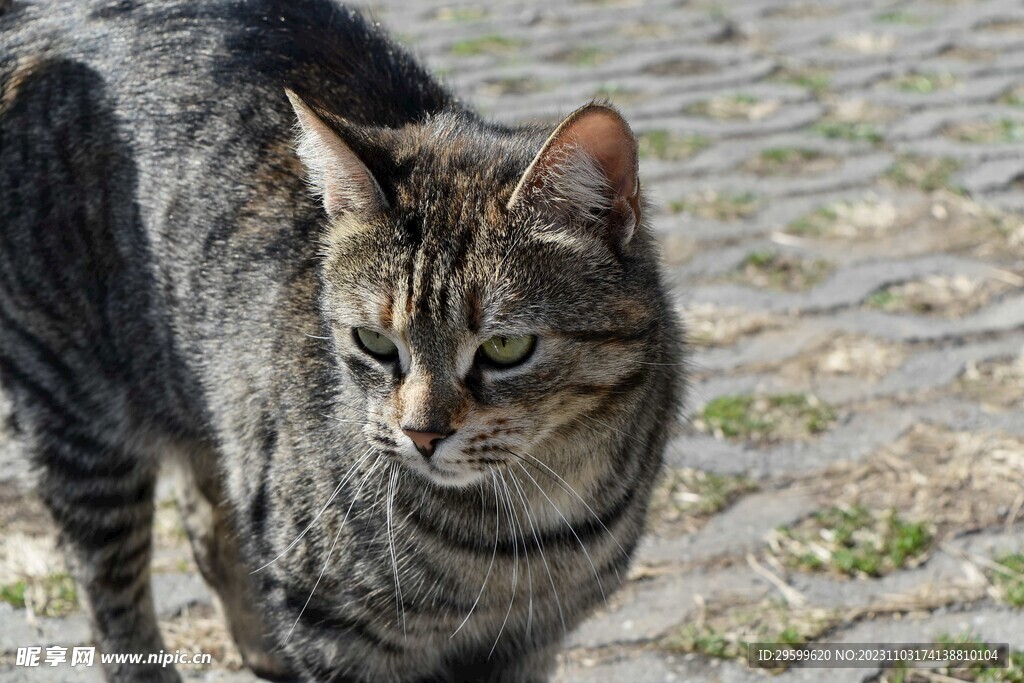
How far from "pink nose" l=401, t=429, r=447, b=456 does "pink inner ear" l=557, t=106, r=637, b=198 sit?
0.59 metres

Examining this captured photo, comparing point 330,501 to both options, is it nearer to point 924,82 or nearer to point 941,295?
point 941,295

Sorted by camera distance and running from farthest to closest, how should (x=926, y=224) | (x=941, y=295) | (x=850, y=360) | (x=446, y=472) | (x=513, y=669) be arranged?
(x=926, y=224)
(x=941, y=295)
(x=850, y=360)
(x=513, y=669)
(x=446, y=472)

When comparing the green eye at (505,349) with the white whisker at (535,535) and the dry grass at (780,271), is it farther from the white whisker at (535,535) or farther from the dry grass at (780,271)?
the dry grass at (780,271)

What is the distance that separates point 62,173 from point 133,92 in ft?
0.89

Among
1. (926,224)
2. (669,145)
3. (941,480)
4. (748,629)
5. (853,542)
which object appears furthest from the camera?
(669,145)

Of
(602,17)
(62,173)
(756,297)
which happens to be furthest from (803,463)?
(602,17)

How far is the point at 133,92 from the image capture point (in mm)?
2986

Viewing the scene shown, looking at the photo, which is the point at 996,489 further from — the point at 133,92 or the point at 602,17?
the point at 602,17

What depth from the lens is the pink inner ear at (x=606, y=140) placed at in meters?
2.19

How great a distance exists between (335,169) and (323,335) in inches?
15.9

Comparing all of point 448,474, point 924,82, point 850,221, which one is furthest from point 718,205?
point 448,474

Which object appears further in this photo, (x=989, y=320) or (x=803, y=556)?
(x=989, y=320)

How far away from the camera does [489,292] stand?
230cm

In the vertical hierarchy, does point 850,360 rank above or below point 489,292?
below
